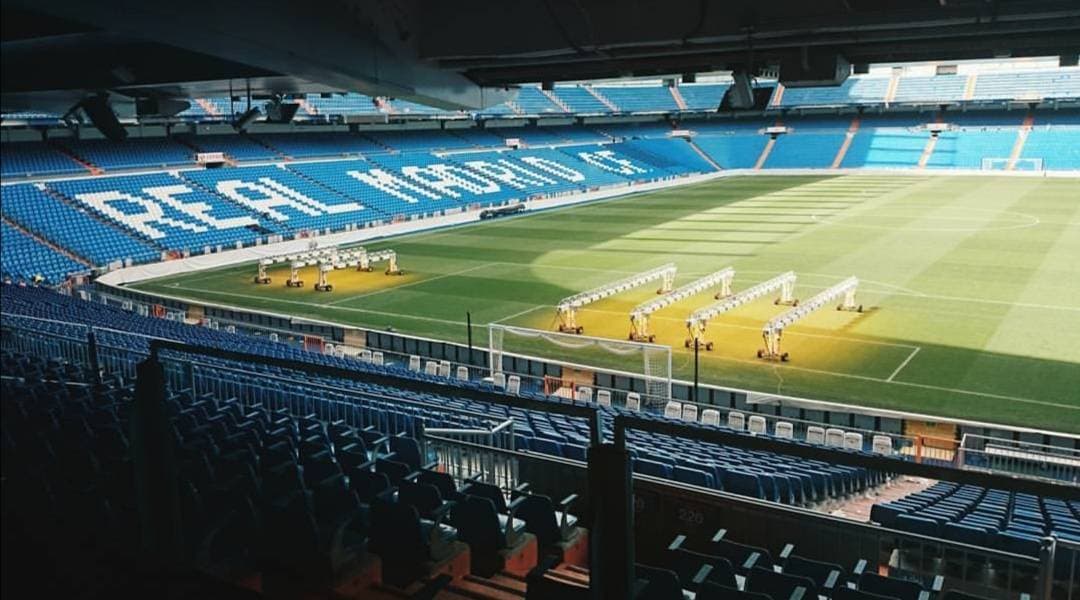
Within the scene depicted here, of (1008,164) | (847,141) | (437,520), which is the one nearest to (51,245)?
(437,520)

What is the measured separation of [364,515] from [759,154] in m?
79.7

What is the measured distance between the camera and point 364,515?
18.8ft

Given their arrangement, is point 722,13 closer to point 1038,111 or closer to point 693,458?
point 693,458

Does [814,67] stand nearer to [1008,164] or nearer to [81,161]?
[81,161]

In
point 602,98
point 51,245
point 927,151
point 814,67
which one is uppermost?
point 602,98

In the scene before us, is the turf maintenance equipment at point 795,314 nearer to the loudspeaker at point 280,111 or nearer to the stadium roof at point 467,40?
the stadium roof at point 467,40

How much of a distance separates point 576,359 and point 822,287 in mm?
10566

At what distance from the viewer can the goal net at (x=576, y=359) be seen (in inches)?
727

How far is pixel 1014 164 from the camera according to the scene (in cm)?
6956

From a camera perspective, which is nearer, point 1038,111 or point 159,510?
point 159,510

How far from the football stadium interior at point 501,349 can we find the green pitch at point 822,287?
18 centimetres

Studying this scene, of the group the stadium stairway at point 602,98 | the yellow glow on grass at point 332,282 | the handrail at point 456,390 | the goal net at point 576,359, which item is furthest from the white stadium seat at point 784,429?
the stadium stairway at point 602,98

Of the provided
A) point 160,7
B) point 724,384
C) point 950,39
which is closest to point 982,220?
point 724,384

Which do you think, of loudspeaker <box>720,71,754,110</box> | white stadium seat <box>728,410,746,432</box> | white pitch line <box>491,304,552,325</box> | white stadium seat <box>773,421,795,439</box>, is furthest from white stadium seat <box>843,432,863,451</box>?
white pitch line <box>491,304,552,325</box>
